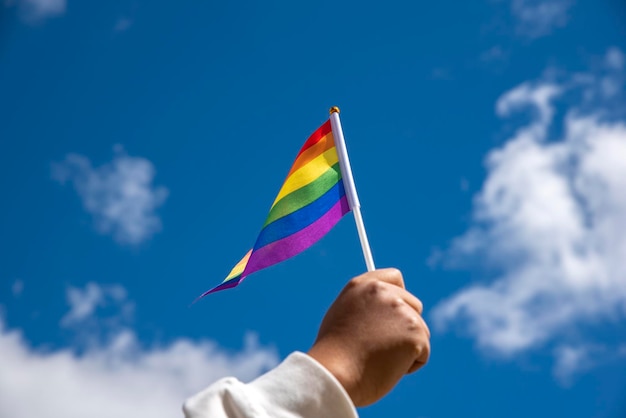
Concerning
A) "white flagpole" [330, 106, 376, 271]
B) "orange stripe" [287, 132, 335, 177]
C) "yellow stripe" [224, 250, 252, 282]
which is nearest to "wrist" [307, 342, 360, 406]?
"white flagpole" [330, 106, 376, 271]

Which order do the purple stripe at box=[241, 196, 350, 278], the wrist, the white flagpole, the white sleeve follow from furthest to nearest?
the purple stripe at box=[241, 196, 350, 278], the white flagpole, the wrist, the white sleeve

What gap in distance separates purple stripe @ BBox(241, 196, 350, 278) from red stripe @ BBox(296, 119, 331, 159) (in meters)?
0.60

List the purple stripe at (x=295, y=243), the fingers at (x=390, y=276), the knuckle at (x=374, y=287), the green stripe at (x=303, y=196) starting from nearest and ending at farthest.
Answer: the knuckle at (x=374, y=287), the fingers at (x=390, y=276), the purple stripe at (x=295, y=243), the green stripe at (x=303, y=196)

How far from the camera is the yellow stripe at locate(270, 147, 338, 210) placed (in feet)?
14.7

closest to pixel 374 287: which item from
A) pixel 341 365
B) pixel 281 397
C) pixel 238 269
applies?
pixel 341 365

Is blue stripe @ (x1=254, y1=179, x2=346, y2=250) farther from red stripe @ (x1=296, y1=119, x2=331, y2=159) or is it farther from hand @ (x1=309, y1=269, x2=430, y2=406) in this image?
hand @ (x1=309, y1=269, x2=430, y2=406)

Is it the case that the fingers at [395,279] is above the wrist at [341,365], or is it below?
above

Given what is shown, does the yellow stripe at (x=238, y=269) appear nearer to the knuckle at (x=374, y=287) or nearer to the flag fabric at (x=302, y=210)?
the flag fabric at (x=302, y=210)

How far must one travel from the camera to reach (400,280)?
2271 mm

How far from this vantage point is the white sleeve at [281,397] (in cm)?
157

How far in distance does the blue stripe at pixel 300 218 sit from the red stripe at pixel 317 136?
432 mm

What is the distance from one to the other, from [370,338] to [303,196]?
8.42 ft

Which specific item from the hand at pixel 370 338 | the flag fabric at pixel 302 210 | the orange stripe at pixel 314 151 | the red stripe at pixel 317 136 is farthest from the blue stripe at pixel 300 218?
the hand at pixel 370 338

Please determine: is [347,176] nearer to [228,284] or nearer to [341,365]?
[228,284]
